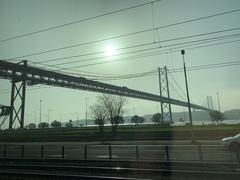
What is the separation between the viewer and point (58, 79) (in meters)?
66.8

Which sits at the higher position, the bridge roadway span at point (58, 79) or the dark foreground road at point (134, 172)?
A: the bridge roadway span at point (58, 79)

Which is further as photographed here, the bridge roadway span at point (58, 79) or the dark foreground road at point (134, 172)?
the bridge roadway span at point (58, 79)

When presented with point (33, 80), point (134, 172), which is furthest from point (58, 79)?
point (134, 172)

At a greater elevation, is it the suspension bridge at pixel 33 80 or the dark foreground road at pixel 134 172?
the suspension bridge at pixel 33 80

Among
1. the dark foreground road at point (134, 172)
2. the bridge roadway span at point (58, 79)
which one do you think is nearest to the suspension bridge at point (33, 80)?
the bridge roadway span at point (58, 79)

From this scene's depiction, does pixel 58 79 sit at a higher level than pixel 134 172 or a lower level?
higher

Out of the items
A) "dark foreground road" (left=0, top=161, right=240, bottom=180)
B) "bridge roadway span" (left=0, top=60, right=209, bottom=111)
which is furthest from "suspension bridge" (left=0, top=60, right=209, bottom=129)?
"dark foreground road" (left=0, top=161, right=240, bottom=180)

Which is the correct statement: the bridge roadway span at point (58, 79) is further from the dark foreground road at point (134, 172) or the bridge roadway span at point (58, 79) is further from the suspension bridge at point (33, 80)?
the dark foreground road at point (134, 172)

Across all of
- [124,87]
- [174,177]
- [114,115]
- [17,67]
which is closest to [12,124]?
[17,67]

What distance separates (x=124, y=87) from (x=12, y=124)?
111ft

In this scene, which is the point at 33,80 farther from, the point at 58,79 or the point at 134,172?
the point at 134,172

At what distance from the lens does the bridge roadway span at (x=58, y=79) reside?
5659 cm

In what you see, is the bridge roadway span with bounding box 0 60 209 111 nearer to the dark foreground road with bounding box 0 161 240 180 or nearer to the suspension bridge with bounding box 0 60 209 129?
the suspension bridge with bounding box 0 60 209 129

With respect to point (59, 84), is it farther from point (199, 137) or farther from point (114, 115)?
point (199, 137)
